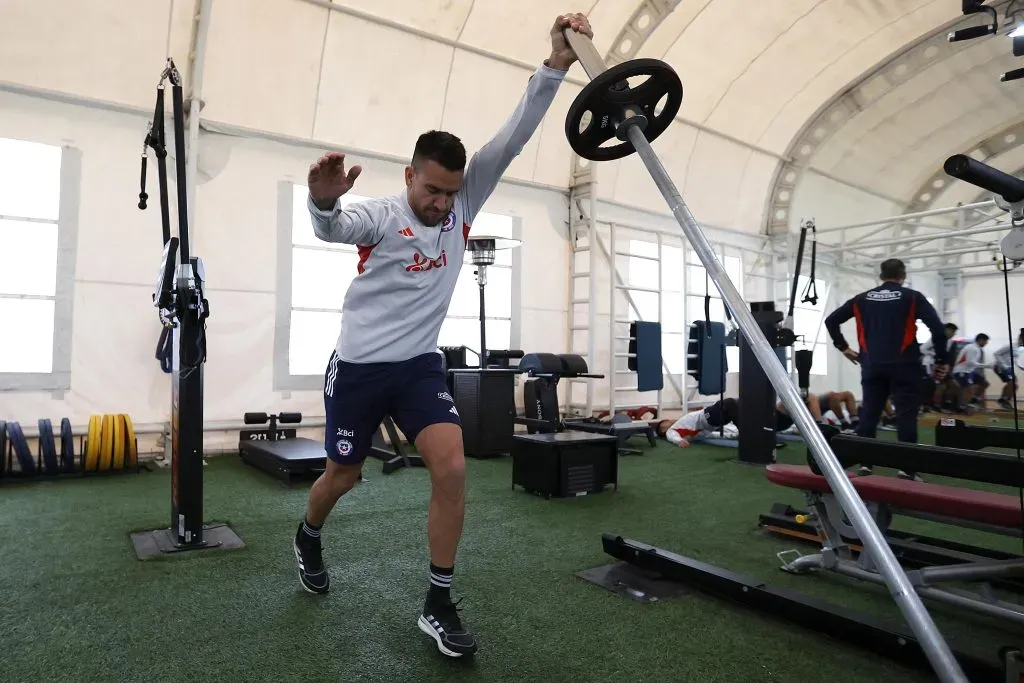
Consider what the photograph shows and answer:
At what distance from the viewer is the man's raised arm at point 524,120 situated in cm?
142

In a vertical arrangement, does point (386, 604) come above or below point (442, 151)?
below

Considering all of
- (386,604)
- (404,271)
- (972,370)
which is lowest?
(386,604)

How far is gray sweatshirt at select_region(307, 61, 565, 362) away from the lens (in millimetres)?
1713

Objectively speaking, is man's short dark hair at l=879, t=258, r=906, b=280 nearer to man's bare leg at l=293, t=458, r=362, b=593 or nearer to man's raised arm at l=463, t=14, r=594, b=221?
man's raised arm at l=463, t=14, r=594, b=221

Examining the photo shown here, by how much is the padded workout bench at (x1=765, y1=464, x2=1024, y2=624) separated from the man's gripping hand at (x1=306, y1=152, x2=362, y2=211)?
5.18ft

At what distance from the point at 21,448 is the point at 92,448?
384 millimetres

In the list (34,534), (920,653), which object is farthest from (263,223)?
(920,653)

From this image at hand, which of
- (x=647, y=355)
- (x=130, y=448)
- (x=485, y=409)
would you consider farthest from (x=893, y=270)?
(x=130, y=448)

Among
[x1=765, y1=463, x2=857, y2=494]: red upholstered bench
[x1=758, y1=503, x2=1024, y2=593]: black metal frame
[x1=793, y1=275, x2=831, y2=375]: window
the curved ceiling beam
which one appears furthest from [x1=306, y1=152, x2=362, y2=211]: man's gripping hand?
[x1=793, y1=275, x2=831, y2=375]: window

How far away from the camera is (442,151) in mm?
1658

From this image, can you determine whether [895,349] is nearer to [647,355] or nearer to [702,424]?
[702,424]

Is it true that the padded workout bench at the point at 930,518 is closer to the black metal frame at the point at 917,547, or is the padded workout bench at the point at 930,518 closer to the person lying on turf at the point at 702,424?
the black metal frame at the point at 917,547

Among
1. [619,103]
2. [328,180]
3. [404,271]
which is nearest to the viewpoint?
[619,103]

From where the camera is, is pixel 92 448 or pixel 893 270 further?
pixel 893 270
